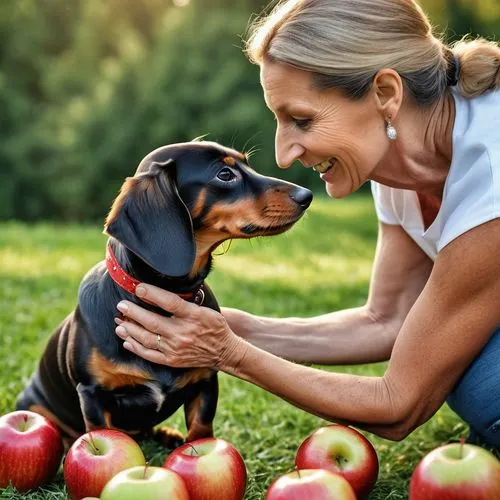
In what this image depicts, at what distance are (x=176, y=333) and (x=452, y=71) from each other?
4.38 feet

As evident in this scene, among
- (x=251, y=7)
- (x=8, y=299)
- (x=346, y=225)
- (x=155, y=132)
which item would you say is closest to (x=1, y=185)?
(x=155, y=132)

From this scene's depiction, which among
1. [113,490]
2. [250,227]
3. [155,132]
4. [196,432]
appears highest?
[250,227]

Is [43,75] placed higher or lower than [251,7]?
lower

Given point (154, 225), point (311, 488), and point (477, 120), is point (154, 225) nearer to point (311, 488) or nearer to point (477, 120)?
point (311, 488)

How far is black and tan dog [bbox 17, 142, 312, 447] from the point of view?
277 cm

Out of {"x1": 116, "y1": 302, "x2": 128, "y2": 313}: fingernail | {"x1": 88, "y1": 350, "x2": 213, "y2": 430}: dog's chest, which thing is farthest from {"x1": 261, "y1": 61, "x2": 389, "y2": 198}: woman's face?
{"x1": 88, "y1": 350, "x2": 213, "y2": 430}: dog's chest

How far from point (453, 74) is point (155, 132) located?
67.7 feet

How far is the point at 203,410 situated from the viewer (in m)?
3.03

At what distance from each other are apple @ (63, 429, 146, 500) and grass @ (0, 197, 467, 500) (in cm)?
27

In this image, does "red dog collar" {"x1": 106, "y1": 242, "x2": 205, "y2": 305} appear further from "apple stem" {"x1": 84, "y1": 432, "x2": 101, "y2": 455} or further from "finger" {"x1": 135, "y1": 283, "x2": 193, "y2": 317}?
"apple stem" {"x1": 84, "y1": 432, "x2": 101, "y2": 455}

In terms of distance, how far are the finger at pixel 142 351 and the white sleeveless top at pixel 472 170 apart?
3.22ft

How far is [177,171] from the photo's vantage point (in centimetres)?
298

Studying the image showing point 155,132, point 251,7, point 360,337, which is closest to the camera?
point 360,337

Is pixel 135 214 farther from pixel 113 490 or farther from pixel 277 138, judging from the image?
pixel 113 490
